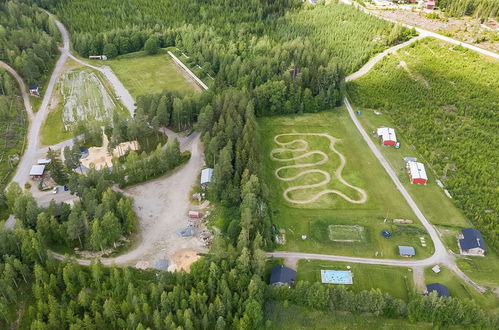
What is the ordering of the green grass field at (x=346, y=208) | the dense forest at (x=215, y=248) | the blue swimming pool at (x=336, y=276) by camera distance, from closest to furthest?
the dense forest at (x=215, y=248) < the blue swimming pool at (x=336, y=276) < the green grass field at (x=346, y=208)

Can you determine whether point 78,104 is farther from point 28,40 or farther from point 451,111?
point 451,111

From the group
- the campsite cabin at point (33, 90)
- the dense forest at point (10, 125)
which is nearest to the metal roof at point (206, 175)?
the dense forest at point (10, 125)

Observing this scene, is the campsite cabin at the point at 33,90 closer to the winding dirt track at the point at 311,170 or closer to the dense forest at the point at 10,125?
the dense forest at the point at 10,125

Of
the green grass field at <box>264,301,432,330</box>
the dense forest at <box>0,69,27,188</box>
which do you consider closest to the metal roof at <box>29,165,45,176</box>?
the dense forest at <box>0,69,27,188</box>

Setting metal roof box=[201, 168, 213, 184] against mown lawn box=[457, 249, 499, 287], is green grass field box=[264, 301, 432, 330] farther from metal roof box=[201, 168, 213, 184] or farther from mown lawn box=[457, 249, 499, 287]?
metal roof box=[201, 168, 213, 184]

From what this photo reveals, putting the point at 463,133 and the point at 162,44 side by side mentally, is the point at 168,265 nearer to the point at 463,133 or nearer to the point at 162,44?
the point at 463,133
